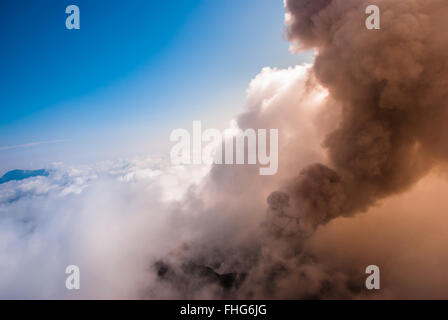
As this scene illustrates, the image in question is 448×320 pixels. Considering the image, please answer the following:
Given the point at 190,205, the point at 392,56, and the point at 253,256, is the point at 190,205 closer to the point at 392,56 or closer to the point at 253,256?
the point at 253,256

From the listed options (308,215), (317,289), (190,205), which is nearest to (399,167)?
(308,215)

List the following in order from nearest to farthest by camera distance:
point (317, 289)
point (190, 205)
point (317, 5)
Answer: point (317, 5) < point (317, 289) < point (190, 205)

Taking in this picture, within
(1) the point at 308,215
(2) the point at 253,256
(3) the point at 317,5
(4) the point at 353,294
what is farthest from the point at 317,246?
(3) the point at 317,5

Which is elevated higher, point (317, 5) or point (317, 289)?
point (317, 5)

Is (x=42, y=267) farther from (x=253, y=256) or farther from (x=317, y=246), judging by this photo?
(x=317, y=246)

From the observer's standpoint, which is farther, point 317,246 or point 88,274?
point 88,274

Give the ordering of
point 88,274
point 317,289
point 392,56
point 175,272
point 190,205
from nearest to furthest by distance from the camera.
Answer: point 392,56, point 317,289, point 175,272, point 88,274, point 190,205

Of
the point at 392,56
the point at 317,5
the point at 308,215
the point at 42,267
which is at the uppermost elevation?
the point at 317,5
